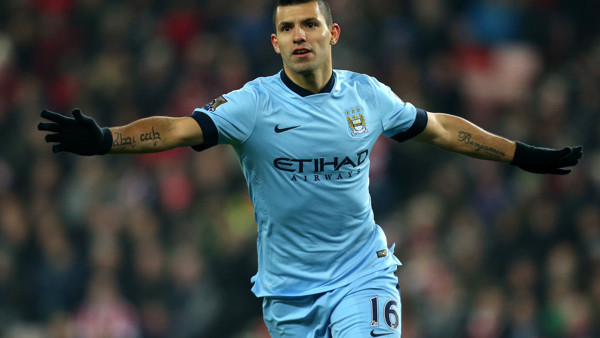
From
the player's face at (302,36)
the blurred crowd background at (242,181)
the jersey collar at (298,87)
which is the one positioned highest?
the player's face at (302,36)

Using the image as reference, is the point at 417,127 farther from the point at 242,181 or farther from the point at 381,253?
the point at 242,181

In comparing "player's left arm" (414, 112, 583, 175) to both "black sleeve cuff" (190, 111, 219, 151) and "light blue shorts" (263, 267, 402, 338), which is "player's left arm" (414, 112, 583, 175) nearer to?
"light blue shorts" (263, 267, 402, 338)

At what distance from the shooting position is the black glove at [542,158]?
598 cm

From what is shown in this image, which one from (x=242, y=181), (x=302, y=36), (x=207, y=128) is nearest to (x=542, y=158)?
(x=302, y=36)

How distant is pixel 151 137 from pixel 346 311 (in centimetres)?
140

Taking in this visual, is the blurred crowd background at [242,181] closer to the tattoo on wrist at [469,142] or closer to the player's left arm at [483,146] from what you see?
the player's left arm at [483,146]

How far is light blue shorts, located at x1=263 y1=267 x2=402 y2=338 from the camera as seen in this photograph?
17.6ft

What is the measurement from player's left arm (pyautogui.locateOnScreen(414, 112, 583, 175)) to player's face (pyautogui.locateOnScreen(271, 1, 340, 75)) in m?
0.79

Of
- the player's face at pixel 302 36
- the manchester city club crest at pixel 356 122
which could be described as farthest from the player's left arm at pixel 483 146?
the player's face at pixel 302 36

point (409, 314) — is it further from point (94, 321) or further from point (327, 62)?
point (327, 62)

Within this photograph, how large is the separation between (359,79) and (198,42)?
7.43 meters

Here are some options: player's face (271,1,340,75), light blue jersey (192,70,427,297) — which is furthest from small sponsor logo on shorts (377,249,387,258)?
player's face (271,1,340,75)

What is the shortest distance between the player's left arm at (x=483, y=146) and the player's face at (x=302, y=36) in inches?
31.2

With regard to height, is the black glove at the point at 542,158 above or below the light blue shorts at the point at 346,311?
above
